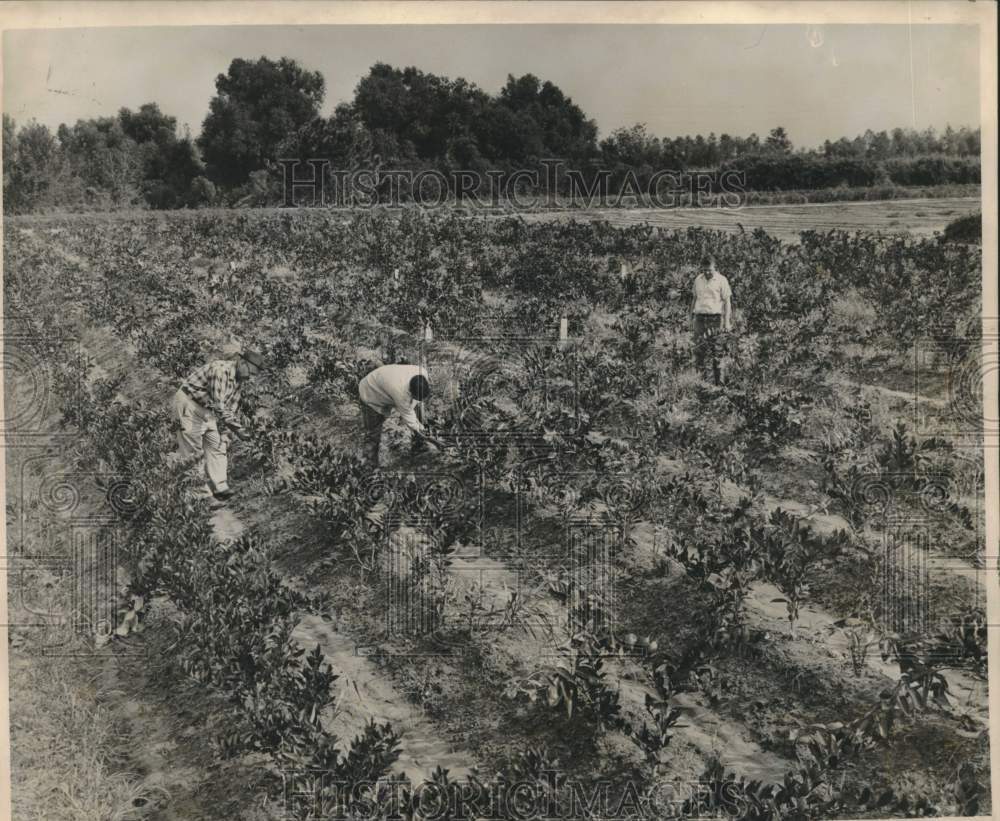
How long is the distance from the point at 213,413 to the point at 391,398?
1.15 meters

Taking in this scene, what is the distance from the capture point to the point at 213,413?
18.7ft

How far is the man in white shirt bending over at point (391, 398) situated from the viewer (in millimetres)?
5512

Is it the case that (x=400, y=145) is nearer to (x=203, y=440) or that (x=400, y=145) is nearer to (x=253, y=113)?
(x=253, y=113)

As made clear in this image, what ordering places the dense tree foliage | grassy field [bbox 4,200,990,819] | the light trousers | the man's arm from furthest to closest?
the light trousers
the man's arm
the dense tree foliage
grassy field [bbox 4,200,990,819]

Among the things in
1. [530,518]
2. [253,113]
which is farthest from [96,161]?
[530,518]

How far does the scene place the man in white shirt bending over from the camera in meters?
5.51

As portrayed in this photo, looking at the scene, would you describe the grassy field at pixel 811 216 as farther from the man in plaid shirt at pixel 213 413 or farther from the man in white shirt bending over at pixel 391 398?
the man in plaid shirt at pixel 213 413

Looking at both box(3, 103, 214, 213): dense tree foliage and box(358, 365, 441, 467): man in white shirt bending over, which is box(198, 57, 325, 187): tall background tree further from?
box(358, 365, 441, 467): man in white shirt bending over

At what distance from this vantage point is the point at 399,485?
549 cm

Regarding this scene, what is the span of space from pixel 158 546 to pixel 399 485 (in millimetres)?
1450

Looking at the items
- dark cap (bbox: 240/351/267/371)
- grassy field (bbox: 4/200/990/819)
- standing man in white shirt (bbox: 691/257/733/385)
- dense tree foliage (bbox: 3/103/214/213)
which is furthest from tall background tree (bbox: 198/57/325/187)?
standing man in white shirt (bbox: 691/257/733/385)

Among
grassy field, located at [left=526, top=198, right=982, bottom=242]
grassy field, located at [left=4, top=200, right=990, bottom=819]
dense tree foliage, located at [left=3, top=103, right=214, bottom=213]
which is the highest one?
dense tree foliage, located at [left=3, top=103, right=214, bottom=213]

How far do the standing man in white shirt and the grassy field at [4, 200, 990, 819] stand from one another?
0.09 metres

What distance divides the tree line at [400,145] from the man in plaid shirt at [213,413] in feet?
3.50
